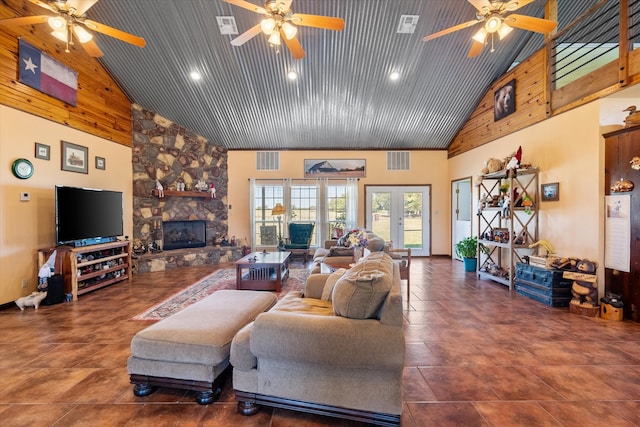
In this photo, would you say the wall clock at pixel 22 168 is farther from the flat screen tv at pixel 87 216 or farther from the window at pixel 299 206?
the window at pixel 299 206

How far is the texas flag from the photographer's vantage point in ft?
12.7

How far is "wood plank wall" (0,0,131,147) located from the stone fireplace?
1.66 feet

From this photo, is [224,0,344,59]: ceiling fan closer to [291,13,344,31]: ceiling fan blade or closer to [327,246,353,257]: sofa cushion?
[291,13,344,31]: ceiling fan blade

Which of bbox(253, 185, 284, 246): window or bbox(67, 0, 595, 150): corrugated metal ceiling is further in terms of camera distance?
bbox(253, 185, 284, 246): window

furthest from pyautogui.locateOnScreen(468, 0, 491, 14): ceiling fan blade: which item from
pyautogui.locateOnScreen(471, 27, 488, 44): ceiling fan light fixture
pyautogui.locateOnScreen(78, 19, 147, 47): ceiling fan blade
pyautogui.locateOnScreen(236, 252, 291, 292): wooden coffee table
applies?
pyautogui.locateOnScreen(236, 252, 291, 292): wooden coffee table

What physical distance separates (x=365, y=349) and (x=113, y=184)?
19.2 ft

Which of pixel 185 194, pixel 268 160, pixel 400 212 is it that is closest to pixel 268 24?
pixel 185 194

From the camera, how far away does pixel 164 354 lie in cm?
189

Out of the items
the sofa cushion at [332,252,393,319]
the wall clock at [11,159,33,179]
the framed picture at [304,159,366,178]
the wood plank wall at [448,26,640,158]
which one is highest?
the wood plank wall at [448,26,640,158]

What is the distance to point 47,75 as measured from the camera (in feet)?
13.7

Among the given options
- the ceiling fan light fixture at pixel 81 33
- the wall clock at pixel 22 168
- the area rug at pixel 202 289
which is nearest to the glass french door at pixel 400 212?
the area rug at pixel 202 289

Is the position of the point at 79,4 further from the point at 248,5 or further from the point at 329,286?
the point at 329,286

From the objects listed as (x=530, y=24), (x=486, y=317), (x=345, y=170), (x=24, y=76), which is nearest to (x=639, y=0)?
(x=530, y=24)

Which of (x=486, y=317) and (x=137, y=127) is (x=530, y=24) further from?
(x=137, y=127)
